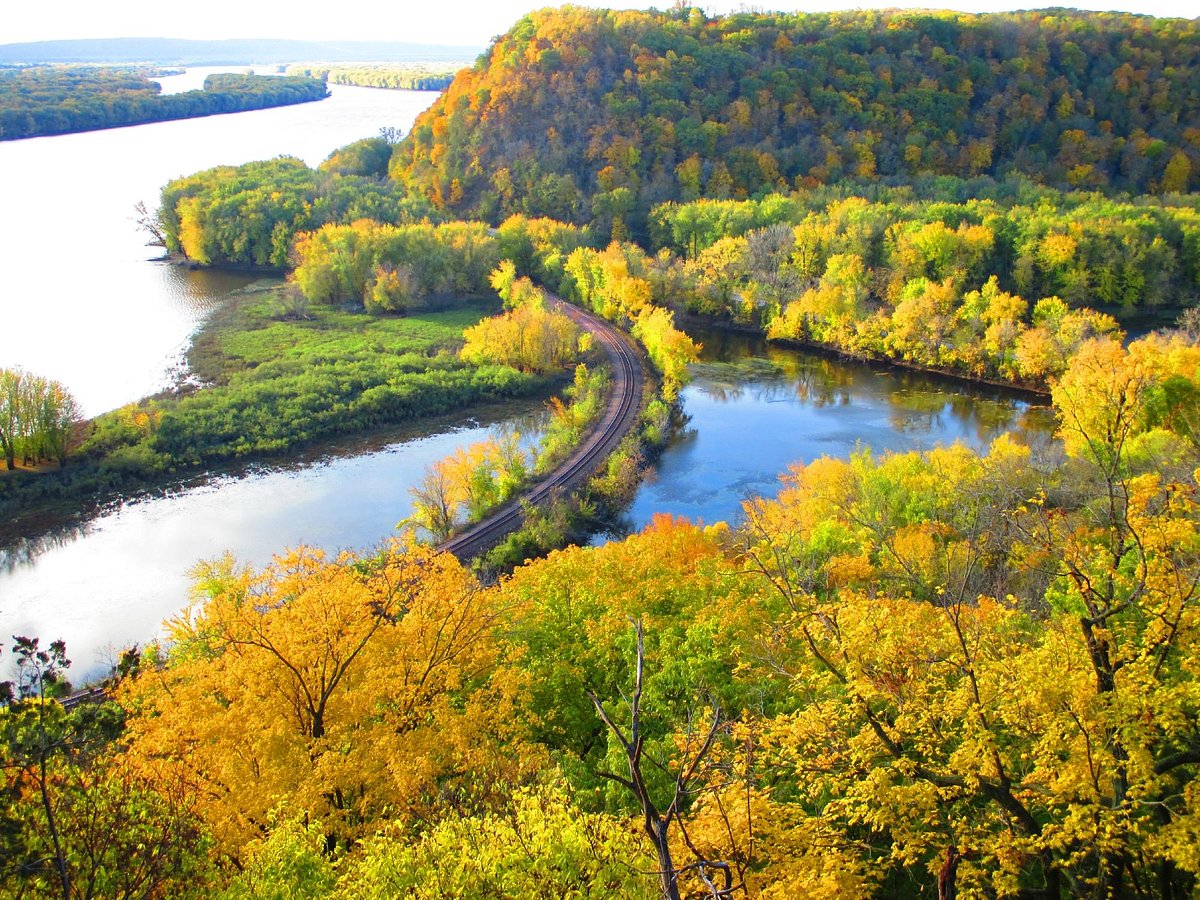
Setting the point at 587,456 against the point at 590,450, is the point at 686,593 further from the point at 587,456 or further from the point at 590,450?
the point at 590,450

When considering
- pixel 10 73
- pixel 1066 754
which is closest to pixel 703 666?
pixel 1066 754

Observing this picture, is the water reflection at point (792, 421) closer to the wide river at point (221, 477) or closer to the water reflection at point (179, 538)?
the wide river at point (221, 477)

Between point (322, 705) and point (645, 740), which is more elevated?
point (322, 705)

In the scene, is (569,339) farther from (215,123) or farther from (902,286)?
(215,123)

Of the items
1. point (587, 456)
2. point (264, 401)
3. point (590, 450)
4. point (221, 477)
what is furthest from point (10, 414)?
point (590, 450)

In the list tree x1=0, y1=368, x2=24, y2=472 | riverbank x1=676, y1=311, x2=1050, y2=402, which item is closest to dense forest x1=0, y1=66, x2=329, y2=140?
tree x1=0, y1=368, x2=24, y2=472

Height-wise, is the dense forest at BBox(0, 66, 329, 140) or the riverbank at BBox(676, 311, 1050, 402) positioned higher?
the dense forest at BBox(0, 66, 329, 140)

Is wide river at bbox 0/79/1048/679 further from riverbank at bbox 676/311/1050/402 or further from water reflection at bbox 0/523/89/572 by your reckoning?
riverbank at bbox 676/311/1050/402
